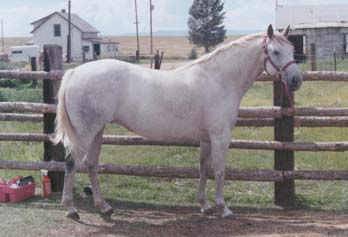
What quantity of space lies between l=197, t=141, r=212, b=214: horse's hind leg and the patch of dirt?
5.4 inches

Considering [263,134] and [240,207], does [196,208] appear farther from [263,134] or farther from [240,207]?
[263,134]

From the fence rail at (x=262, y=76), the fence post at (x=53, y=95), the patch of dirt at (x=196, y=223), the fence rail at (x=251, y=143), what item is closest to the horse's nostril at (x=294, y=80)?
the fence rail at (x=262, y=76)

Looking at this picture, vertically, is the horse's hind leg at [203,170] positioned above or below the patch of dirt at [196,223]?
above

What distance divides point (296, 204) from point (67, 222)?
2.80m

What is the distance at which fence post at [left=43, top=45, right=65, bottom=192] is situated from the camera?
704 centimetres

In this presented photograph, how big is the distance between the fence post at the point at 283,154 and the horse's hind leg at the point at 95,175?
6.94 feet

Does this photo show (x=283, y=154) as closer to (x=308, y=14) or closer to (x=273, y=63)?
(x=273, y=63)

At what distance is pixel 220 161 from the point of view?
6.07 m

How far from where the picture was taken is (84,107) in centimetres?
592

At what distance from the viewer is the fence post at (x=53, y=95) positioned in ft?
23.1

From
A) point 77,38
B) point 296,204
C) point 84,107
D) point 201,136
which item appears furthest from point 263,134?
point 77,38

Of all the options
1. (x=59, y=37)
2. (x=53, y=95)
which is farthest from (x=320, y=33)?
(x=59, y=37)

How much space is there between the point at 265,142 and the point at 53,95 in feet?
9.07

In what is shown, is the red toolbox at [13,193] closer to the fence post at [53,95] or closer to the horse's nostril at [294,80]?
the fence post at [53,95]
